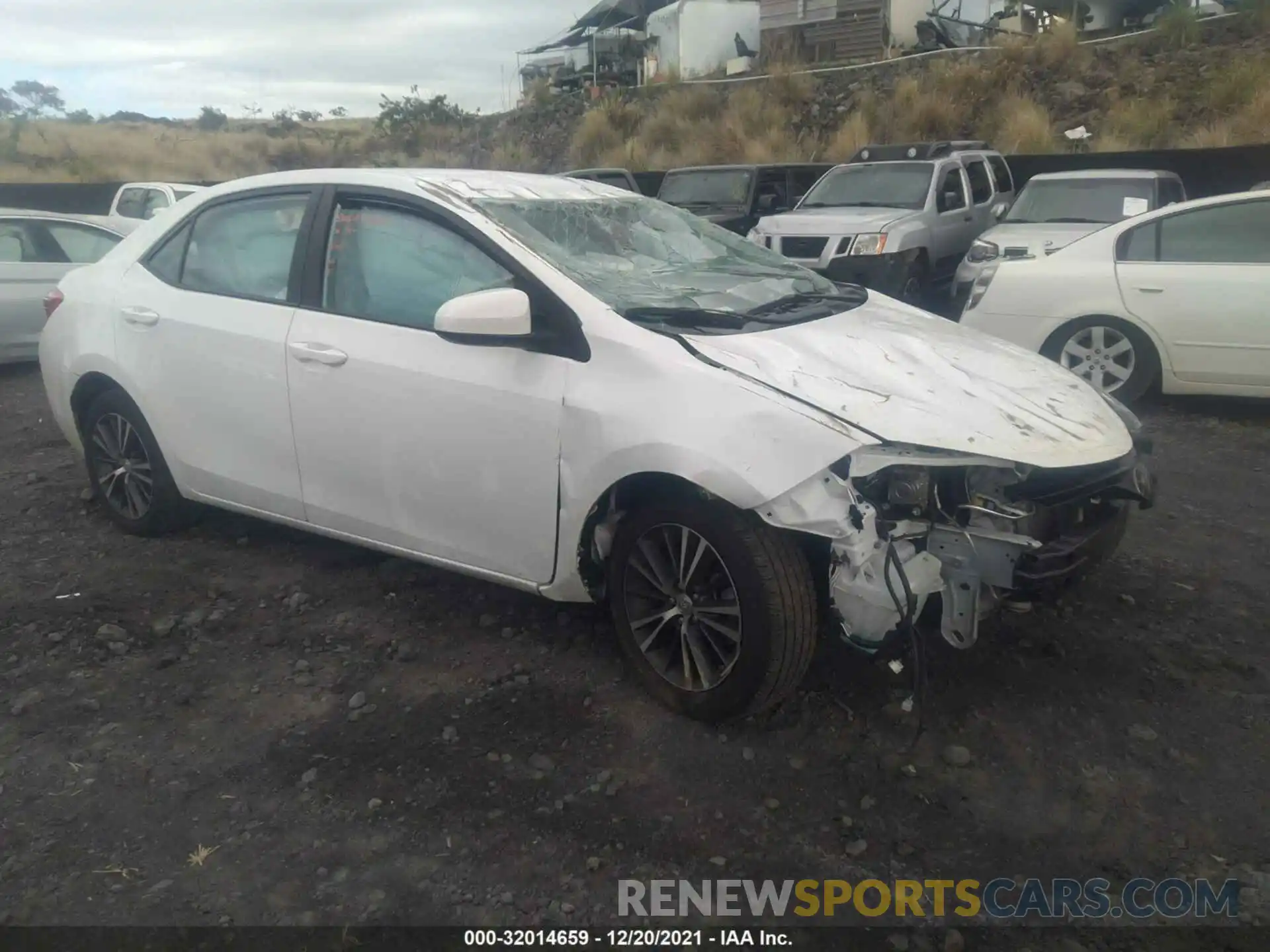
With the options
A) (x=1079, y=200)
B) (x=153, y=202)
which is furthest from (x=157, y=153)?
(x=1079, y=200)

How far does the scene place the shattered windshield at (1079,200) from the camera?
9914mm

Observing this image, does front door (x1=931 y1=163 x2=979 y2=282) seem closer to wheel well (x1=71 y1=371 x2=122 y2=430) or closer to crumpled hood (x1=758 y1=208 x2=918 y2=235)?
crumpled hood (x1=758 y1=208 x2=918 y2=235)

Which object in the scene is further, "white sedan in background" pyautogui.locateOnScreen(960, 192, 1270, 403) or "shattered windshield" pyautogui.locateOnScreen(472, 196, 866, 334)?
"white sedan in background" pyautogui.locateOnScreen(960, 192, 1270, 403)

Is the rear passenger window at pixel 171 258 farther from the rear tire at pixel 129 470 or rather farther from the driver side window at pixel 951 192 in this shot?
the driver side window at pixel 951 192

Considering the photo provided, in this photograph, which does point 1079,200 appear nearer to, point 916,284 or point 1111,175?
point 1111,175

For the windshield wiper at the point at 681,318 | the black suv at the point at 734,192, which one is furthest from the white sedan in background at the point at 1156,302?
the black suv at the point at 734,192

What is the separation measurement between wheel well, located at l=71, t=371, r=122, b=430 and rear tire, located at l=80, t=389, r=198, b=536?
0.02 metres

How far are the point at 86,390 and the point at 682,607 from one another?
129 inches

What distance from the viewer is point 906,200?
11109 millimetres

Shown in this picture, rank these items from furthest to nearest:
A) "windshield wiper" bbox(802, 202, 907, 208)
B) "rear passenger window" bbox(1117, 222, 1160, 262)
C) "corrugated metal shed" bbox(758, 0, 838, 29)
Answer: "corrugated metal shed" bbox(758, 0, 838, 29) → "windshield wiper" bbox(802, 202, 907, 208) → "rear passenger window" bbox(1117, 222, 1160, 262)

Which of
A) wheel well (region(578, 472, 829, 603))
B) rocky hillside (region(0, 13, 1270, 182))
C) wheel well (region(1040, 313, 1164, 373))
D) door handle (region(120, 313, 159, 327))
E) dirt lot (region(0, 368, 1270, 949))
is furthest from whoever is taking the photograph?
rocky hillside (region(0, 13, 1270, 182))

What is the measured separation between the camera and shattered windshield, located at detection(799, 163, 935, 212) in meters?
11.2

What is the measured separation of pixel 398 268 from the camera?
3.81m

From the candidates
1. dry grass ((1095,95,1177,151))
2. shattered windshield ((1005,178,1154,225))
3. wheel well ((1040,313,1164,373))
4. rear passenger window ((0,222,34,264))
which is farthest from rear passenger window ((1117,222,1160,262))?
dry grass ((1095,95,1177,151))
